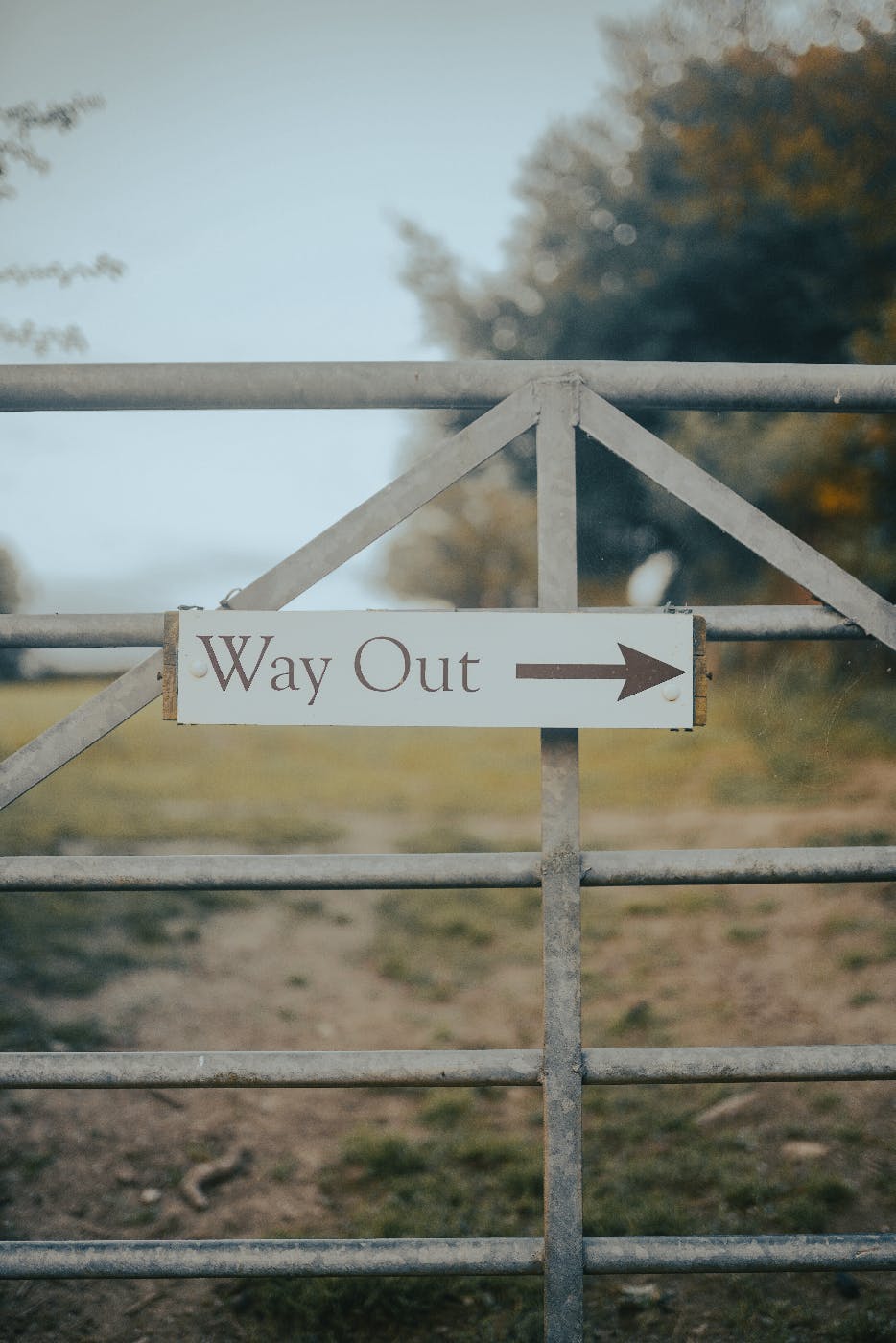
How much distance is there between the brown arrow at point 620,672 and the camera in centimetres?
181

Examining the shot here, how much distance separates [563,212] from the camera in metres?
9.90

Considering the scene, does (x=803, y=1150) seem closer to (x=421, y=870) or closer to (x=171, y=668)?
(x=421, y=870)

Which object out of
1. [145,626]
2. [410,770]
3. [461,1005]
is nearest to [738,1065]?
[145,626]

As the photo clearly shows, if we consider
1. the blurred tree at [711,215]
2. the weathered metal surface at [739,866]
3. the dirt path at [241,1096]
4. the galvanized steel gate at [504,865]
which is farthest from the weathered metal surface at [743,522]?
the blurred tree at [711,215]

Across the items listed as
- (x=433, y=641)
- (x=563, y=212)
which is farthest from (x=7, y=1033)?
(x=563, y=212)

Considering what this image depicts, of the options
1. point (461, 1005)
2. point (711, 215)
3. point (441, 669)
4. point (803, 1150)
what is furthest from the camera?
point (711, 215)

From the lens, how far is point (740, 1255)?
1839 millimetres

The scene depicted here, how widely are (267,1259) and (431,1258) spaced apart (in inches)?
12.1

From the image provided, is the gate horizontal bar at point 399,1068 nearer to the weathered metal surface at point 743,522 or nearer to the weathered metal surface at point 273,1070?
the weathered metal surface at point 273,1070

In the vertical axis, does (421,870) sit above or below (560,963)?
above

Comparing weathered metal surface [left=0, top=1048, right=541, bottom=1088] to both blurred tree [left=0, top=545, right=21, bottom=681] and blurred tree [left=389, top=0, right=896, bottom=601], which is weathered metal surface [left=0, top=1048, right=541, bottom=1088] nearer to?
blurred tree [left=0, top=545, right=21, bottom=681]

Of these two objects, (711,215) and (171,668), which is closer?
(171,668)

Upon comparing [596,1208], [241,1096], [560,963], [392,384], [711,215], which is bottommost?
[596,1208]

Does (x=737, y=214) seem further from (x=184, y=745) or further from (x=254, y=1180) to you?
(x=254, y=1180)
